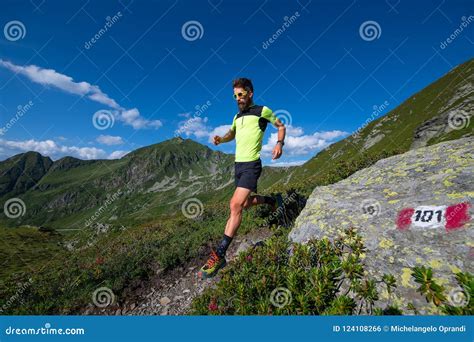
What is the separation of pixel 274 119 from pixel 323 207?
2637 mm

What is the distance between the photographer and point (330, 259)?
5.10 metres

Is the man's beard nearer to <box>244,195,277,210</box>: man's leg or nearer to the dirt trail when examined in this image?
<box>244,195,277,210</box>: man's leg

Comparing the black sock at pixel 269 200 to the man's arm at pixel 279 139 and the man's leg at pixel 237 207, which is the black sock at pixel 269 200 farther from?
the man's arm at pixel 279 139

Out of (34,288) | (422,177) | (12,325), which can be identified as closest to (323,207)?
(422,177)

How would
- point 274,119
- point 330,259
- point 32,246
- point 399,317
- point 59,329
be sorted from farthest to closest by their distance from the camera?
point 32,246 < point 274,119 < point 330,259 < point 59,329 < point 399,317

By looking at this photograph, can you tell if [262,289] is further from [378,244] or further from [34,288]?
[34,288]
